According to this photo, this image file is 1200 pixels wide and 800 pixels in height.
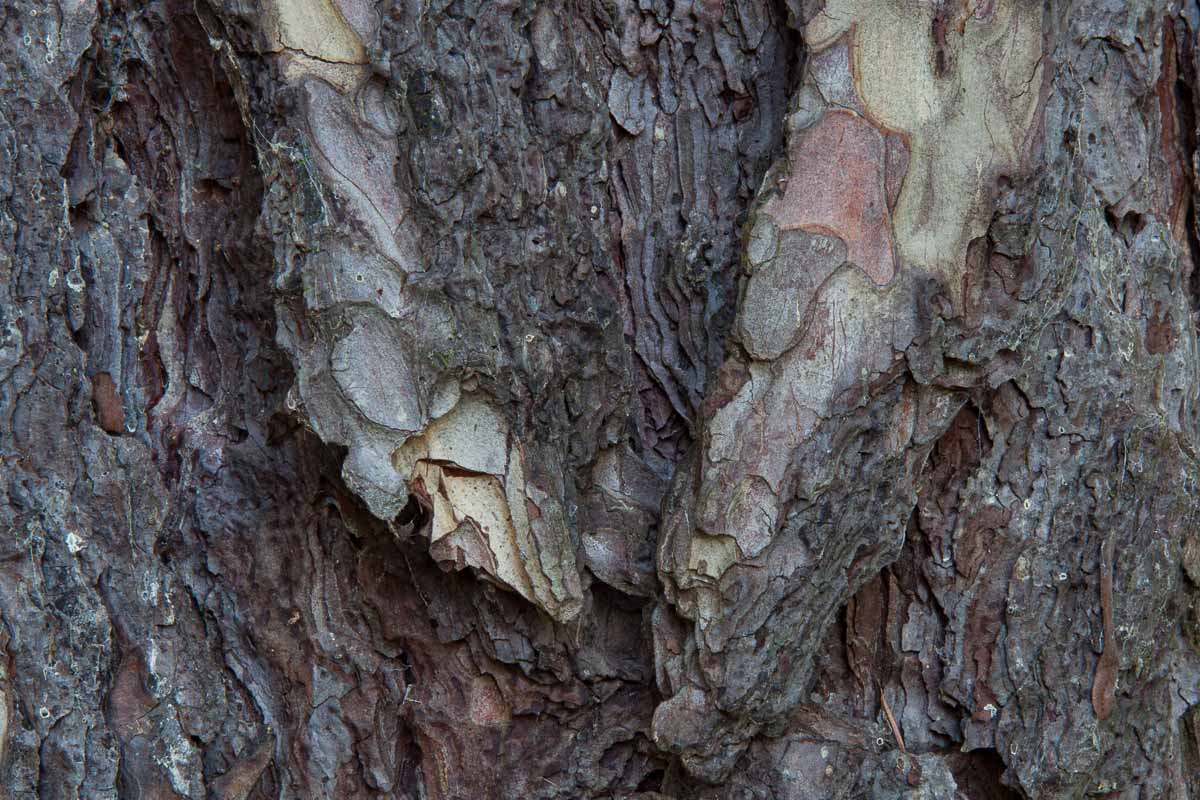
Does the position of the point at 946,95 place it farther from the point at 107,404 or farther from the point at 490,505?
the point at 107,404

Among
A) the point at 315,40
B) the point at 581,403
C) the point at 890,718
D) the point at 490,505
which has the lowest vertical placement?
the point at 890,718

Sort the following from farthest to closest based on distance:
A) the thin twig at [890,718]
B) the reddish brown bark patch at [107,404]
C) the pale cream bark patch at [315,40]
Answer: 1. the thin twig at [890,718]
2. the reddish brown bark patch at [107,404]
3. the pale cream bark patch at [315,40]

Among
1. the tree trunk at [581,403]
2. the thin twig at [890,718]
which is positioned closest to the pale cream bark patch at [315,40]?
the tree trunk at [581,403]

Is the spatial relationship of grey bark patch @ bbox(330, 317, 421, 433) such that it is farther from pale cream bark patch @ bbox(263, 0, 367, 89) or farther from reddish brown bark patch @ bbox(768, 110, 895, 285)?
reddish brown bark patch @ bbox(768, 110, 895, 285)

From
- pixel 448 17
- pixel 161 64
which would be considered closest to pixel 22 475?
pixel 161 64

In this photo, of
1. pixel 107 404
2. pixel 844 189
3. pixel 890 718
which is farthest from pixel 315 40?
pixel 890 718

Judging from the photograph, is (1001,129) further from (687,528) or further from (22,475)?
(22,475)

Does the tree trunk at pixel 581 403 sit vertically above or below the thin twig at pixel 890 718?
above

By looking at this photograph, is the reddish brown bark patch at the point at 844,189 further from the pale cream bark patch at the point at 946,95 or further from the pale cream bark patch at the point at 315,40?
the pale cream bark patch at the point at 315,40

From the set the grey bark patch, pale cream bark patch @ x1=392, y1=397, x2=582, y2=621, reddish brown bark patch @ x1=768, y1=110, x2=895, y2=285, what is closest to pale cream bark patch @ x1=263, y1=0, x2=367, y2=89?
the grey bark patch
